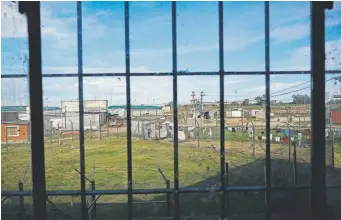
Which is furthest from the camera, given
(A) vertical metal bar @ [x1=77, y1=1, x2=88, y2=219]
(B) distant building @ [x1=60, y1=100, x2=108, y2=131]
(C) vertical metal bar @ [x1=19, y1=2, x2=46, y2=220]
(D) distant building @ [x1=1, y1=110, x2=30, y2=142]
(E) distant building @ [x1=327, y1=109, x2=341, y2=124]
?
(E) distant building @ [x1=327, y1=109, x2=341, y2=124]

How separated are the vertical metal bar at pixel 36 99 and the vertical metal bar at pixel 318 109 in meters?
2.97

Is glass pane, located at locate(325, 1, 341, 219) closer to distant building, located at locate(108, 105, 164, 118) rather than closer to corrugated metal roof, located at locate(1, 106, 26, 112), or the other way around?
distant building, located at locate(108, 105, 164, 118)

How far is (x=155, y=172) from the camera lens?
507cm

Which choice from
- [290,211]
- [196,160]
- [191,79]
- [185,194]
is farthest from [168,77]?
[290,211]

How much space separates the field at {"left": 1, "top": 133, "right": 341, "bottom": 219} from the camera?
479 centimetres

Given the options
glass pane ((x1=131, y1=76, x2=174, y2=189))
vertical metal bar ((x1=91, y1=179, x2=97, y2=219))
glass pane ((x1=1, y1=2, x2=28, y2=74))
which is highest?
glass pane ((x1=1, y1=2, x2=28, y2=74))

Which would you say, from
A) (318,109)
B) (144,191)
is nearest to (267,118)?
(318,109)

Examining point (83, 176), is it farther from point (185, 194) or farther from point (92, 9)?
point (92, 9)

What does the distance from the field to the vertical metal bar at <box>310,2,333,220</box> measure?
3.81ft

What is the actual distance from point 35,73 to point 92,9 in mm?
1683

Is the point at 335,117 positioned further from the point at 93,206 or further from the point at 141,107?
the point at 93,206

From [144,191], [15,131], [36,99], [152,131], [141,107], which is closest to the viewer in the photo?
[36,99]

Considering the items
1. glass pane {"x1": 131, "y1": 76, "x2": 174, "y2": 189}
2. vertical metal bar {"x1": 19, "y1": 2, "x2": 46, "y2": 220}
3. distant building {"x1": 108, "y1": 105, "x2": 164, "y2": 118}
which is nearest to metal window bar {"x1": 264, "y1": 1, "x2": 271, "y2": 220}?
glass pane {"x1": 131, "y1": 76, "x2": 174, "y2": 189}

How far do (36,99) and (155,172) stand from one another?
223 centimetres
